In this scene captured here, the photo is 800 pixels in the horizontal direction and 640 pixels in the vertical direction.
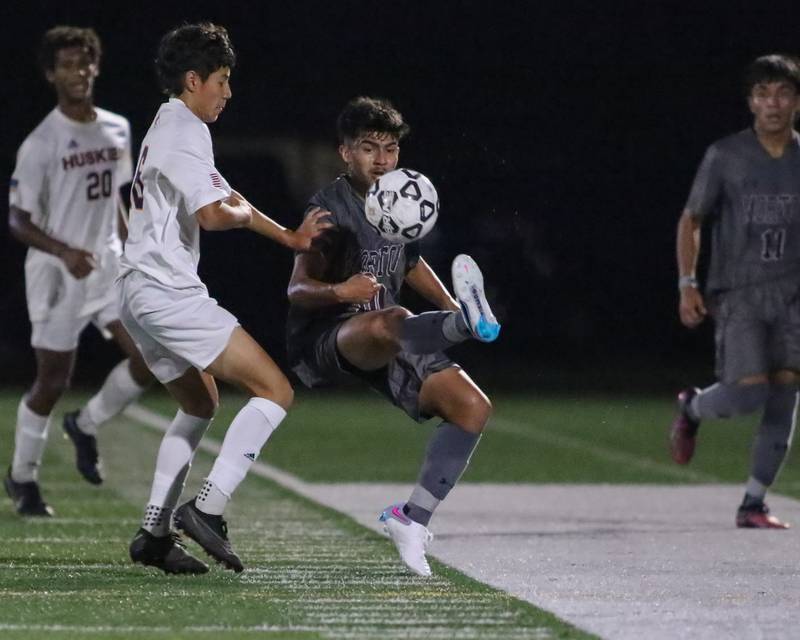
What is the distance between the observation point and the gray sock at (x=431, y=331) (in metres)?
6.40

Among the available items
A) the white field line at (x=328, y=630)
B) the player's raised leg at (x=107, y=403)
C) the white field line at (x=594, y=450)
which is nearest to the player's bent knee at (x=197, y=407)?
the white field line at (x=328, y=630)

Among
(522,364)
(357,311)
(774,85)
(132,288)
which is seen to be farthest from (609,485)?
(522,364)

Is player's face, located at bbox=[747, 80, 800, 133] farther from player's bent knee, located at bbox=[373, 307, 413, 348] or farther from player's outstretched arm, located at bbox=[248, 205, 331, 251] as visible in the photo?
player's outstretched arm, located at bbox=[248, 205, 331, 251]

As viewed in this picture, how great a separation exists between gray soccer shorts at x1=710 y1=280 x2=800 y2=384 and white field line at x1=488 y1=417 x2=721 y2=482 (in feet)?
8.49

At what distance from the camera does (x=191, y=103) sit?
20.7ft

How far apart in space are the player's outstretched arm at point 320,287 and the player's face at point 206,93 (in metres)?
0.61

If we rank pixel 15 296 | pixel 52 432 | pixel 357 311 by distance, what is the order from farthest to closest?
pixel 15 296, pixel 52 432, pixel 357 311

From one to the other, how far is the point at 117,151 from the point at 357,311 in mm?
A: 2491

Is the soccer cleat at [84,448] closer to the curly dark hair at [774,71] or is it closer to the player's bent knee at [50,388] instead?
the player's bent knee at [50,388]

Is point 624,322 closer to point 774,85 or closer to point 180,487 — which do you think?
point 774,85

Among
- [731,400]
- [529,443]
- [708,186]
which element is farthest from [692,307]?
[529,443]

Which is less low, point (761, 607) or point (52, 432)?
point (761, 607)

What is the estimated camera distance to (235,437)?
623 centimetres

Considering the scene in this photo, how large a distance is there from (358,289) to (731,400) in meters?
2.69
